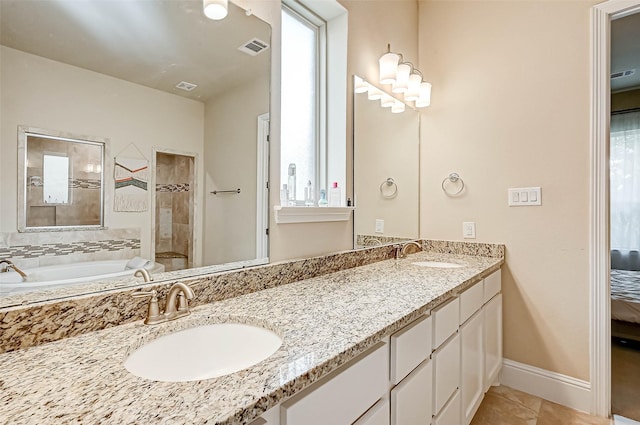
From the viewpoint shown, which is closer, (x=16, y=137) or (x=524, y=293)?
(x=16, y=137)

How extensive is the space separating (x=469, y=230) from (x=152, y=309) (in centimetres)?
203

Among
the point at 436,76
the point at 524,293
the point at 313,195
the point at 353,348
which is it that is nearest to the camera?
the point at 353,348

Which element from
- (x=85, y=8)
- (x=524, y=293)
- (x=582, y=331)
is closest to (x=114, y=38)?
(x=85, y=8)

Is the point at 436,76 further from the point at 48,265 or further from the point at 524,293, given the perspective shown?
the point at 48,265

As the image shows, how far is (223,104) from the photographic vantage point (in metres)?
1.28

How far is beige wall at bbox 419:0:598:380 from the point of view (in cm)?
188

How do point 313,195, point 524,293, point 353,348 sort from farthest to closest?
point 524,293, point 313,195, point 353,348

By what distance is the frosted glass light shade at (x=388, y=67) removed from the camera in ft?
6.52

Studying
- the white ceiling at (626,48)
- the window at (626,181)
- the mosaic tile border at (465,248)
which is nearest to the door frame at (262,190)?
the mosaic tile border at (465,248)

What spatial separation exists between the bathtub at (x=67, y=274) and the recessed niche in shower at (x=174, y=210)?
81 millimetres

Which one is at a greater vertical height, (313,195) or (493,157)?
(493,157)

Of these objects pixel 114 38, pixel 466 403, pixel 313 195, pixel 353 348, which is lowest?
pixel 466 403

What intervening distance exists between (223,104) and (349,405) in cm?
112

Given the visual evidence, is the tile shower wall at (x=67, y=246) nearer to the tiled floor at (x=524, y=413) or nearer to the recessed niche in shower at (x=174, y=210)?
the recessed niche in shower at (x=174, y=210)
